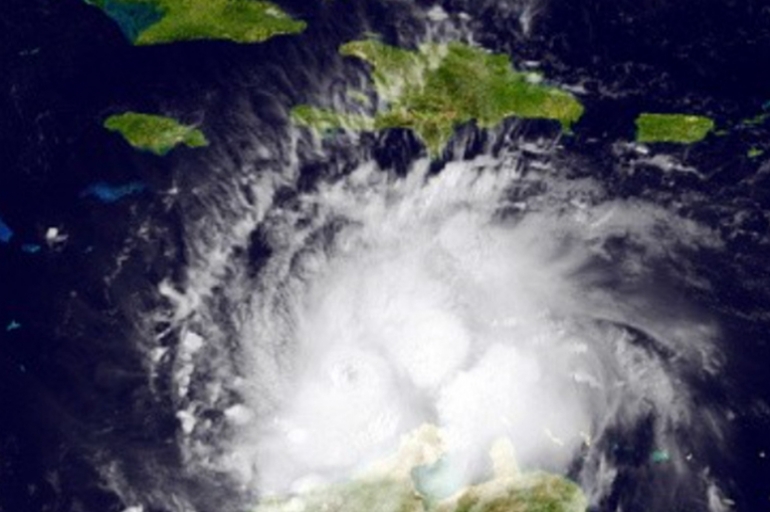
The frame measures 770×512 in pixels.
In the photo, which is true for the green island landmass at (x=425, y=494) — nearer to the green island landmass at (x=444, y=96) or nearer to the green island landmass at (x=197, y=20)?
the green island landmass at (x=444, y=96)

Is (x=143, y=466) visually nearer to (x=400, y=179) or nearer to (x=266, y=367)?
(x=266, y=367)

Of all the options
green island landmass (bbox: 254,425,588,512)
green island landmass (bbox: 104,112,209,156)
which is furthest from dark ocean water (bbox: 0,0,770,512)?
green island landmass (bbox: 254,425,588,512)

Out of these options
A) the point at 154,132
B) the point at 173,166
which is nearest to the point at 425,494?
Answer: the point at 173,166

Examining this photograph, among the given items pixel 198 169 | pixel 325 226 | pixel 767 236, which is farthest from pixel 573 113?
pixel 198 169

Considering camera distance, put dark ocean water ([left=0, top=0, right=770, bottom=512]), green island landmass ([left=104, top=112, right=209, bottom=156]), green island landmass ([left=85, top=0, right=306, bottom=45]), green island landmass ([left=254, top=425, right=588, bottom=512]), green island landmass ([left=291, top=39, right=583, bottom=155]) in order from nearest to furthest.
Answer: green island landmass ([left=254, top=425, right=588, bottom=512]), dark ocean water ([left=0, top=0, right=770, bottom=512]), green island landmass ([left=104, top=112, right=209, bottom=156]), green island landmass ([left=291, top=39, right=583, bottom=155]), green island landmass ([left=85, top=0, right=306, bottom=45])

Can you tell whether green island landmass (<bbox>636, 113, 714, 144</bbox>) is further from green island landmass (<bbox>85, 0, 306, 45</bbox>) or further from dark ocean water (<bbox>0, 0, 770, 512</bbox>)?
green island landmass (<bbox>85, 0, 306, 45</bbox>)

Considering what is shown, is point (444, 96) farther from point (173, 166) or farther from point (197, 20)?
point (197, 20)

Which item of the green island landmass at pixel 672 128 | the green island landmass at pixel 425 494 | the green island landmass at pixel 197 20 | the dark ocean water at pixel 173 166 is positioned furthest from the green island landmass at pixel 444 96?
the green island landmass at pixel 425 494
